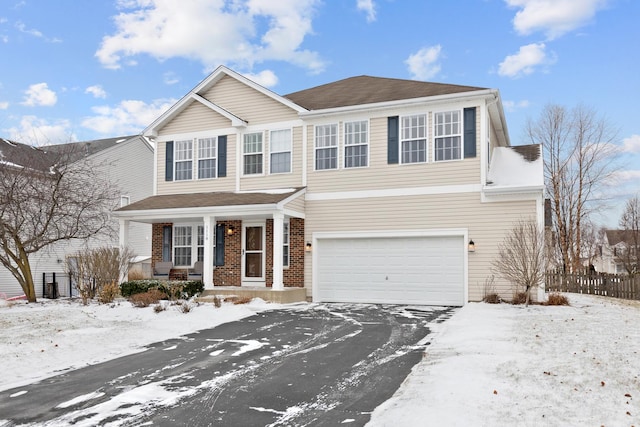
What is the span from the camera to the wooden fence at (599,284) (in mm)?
20281

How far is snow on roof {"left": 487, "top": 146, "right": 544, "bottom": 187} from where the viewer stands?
14.6 m

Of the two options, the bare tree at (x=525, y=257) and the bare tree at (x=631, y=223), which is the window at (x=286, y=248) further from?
the bare tree at (x=631, y=223)

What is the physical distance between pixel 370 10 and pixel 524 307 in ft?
34.7

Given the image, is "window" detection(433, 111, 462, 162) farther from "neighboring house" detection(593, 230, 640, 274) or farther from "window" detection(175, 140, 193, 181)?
"neighboring house" detection(593, 230, 640, 274)

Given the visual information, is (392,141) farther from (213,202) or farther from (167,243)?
(167,243)

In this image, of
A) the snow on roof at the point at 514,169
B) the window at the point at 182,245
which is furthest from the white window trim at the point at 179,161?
the snow on roof at the point at 514,169

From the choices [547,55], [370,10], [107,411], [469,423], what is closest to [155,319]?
[107,411]

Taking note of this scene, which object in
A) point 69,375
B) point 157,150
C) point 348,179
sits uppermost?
point 157,150

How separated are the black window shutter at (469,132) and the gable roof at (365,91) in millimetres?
680

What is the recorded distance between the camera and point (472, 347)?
7.95 m

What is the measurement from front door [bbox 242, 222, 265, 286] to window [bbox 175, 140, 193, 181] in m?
3.07

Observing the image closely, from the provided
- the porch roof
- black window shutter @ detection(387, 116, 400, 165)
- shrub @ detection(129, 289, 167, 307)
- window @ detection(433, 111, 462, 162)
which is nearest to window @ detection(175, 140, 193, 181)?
the porch roof

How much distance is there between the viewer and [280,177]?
1728 cm

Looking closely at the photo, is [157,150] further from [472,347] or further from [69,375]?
[472,347]
